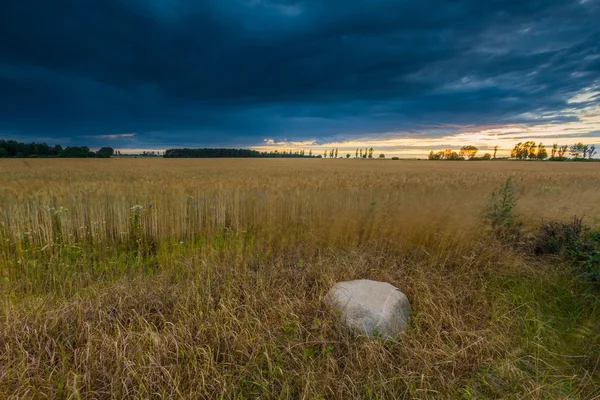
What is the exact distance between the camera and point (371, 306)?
257cm

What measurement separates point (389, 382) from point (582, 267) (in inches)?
143

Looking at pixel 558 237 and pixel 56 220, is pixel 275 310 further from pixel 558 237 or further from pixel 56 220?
pixel 558 237

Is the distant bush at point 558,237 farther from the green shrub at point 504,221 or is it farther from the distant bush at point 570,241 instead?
the green shrub at point 504,221

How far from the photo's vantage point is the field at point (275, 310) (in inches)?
73.3

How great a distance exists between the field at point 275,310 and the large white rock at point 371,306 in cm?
11

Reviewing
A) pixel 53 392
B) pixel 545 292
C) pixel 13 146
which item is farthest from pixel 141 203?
pixel 13 146

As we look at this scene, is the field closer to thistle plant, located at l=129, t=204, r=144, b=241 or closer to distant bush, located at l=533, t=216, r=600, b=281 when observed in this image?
thistle plant, located at l=129, t=204, r=144, b=241

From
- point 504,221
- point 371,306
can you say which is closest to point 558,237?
point 504,221

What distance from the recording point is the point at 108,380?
1841 millimetres

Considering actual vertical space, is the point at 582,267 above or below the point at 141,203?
below

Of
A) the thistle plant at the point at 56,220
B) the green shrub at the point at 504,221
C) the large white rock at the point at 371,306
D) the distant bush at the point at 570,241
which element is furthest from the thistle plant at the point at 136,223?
the distant bush at the point at 570,241

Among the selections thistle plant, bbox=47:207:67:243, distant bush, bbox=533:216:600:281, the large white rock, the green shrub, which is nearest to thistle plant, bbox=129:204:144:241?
thistle plant, bbox=47:207:67:243

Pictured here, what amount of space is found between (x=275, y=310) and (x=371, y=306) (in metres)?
0.91

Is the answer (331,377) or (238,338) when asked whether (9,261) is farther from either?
(331,377)
